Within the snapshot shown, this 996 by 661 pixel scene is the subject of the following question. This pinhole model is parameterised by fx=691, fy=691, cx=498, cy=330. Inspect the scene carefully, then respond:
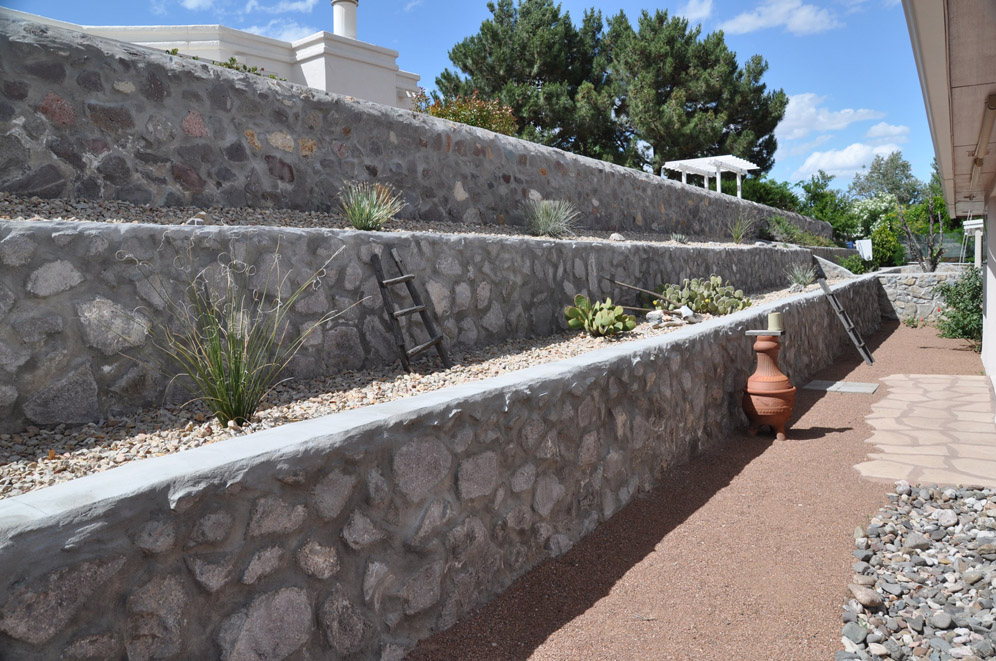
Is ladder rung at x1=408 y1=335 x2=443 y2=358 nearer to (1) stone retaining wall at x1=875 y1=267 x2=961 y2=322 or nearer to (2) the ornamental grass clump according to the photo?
(2) the ornamental grass clump

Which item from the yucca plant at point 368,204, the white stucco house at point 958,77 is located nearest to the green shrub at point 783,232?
the white stucco house at point 958,77

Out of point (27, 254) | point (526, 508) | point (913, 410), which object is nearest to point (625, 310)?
point (913, 410)

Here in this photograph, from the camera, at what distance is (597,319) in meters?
5.42

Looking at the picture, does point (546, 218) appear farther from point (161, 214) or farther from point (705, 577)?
point (705, 577)

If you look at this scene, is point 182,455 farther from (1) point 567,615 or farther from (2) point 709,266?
(2) point 709,266

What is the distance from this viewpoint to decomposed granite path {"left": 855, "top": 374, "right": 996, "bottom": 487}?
4.50 meters

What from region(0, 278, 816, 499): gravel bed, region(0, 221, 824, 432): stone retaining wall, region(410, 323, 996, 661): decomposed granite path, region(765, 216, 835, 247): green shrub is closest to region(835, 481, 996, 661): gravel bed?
region(410, 323, 996, 661): decomposed granite path

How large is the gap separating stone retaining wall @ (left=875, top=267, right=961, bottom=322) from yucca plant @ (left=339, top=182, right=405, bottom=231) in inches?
458

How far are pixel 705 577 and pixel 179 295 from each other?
2733 millimetres

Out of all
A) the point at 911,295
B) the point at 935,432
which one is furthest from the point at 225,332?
the point at 911,295

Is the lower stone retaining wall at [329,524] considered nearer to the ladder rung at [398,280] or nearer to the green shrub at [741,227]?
the ladder rung at [398,280]

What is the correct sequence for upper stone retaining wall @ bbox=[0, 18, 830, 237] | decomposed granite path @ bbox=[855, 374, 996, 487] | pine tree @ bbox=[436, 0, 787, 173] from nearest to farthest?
upper stone retaining wall @ bbox=[0, 18, 830, 237] → decomposed granite path @ bbox=[855, 374, 996, 487] → pine tree @ bbox=[436, 0, 787, 173]

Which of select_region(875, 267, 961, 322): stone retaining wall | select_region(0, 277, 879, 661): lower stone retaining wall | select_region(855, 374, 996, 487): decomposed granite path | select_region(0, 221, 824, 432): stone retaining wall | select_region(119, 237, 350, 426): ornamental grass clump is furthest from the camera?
select_region(875, 267, 961, 322): stone retaining wall

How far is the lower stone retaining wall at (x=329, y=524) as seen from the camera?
160 cm
